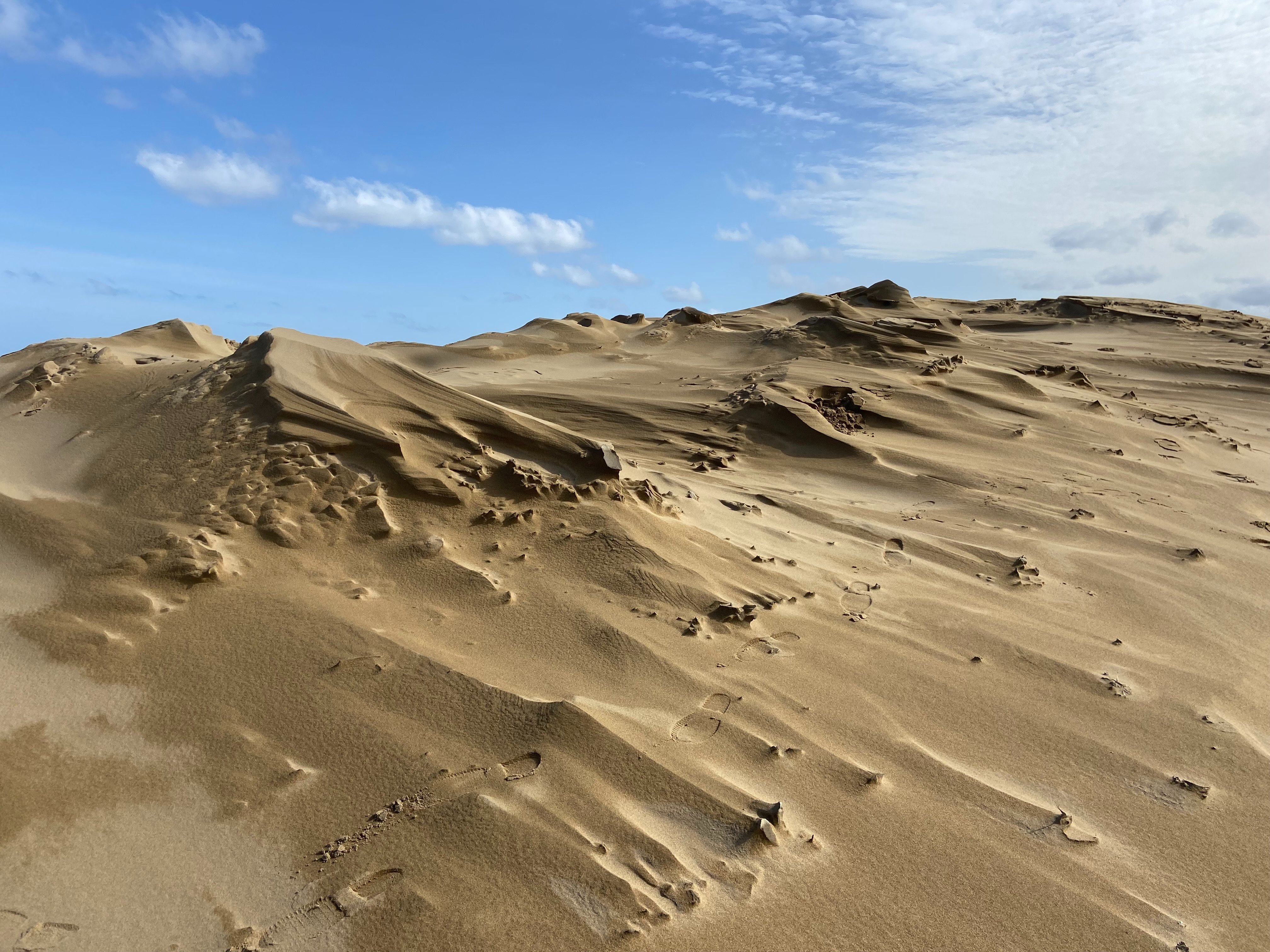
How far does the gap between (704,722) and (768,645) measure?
1.66 feet

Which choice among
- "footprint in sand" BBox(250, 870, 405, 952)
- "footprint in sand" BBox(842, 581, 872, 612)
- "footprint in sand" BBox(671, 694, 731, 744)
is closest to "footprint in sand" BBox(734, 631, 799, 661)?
"footprint in sand" BBox(671, 694, 731, 744)

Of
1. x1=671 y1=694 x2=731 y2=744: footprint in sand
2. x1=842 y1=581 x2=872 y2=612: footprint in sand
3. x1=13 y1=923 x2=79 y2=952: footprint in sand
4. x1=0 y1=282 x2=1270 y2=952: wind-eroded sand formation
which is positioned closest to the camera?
x1=13 y1=923 x2=79 y2=952: footprint in sand

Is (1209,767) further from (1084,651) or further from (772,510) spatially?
(772,510)

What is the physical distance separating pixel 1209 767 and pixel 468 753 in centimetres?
201

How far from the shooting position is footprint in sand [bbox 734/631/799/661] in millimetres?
2592

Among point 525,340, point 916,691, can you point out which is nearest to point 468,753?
point 916,691

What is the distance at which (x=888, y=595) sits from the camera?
318 cm

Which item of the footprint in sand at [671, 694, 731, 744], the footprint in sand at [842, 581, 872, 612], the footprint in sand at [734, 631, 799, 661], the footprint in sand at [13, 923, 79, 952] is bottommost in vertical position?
the footprint in sand at [13, 923, 79, 952]

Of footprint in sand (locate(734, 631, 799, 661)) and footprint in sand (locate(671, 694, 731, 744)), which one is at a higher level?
footprint in sand (locate(734, 631, 799, 661))

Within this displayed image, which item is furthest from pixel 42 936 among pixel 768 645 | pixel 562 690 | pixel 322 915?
pixel 768 645

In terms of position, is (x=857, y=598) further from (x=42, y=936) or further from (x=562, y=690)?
(x=42, y=936)

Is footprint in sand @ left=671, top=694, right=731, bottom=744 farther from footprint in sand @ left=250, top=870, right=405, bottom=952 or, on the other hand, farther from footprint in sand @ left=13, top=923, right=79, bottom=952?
footprint in sand @ left=13, top=923, right=79, bottom=952

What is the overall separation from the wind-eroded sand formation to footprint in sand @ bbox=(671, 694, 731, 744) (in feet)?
0.05

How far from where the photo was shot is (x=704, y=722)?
7.30 feet
